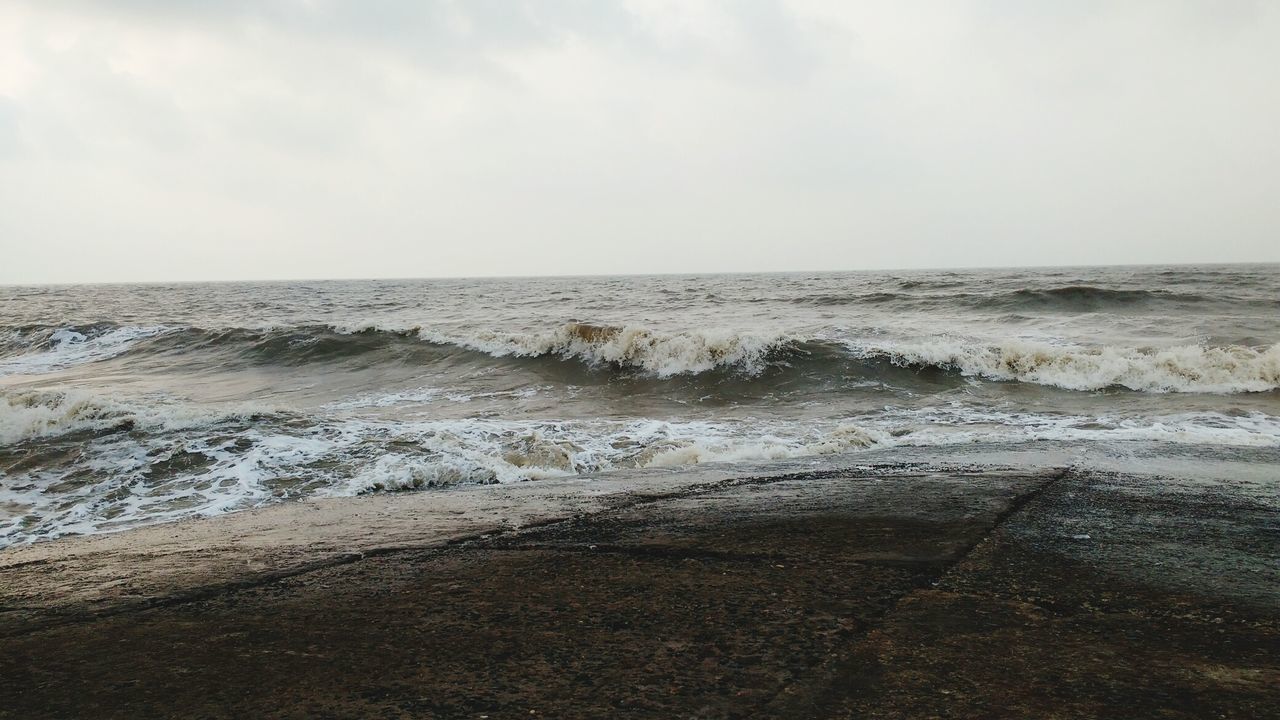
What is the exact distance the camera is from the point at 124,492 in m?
6.30

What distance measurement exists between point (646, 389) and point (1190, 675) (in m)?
11.3

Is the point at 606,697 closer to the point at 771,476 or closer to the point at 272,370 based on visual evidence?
the point at 771,476

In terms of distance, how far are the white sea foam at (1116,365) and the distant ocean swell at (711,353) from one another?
0.06ft

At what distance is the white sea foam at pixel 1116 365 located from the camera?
11.2 meters

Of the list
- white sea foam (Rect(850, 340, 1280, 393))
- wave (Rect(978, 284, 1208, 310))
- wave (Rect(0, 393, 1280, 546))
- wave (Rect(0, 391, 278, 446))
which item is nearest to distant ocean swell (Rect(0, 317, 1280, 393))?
white sea foam (Rect(850, 340, 1280, 393))

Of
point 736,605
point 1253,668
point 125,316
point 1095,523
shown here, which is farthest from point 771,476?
point 125,316

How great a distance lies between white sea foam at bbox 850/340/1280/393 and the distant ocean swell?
2 centimetres

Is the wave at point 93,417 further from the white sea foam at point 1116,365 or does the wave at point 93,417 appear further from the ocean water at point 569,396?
the white sea foam at point 1116,365

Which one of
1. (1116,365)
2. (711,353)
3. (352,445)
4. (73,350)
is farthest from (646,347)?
(73,350)

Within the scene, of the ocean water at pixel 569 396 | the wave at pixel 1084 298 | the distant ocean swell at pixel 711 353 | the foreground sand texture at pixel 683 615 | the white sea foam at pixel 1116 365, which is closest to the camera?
the foreground sand texture at pixel 683 615

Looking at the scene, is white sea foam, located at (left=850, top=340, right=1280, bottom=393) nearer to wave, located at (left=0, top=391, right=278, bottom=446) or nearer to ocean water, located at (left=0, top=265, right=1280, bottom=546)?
ocean water, located at (left=0, top=265, right=1280, bottom=546)

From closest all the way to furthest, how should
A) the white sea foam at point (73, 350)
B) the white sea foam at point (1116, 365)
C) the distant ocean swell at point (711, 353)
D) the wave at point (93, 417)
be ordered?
the wave at point (93, 417) < the white sea foam at point (1116, 365) < the distant ocean swell at point (711, 353) < the white sea foam at point (73, 350)

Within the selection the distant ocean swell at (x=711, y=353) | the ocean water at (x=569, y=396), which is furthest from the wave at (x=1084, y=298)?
the distant ocean swell at (x=711, y=353)

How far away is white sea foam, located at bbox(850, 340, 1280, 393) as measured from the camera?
1120 cm
